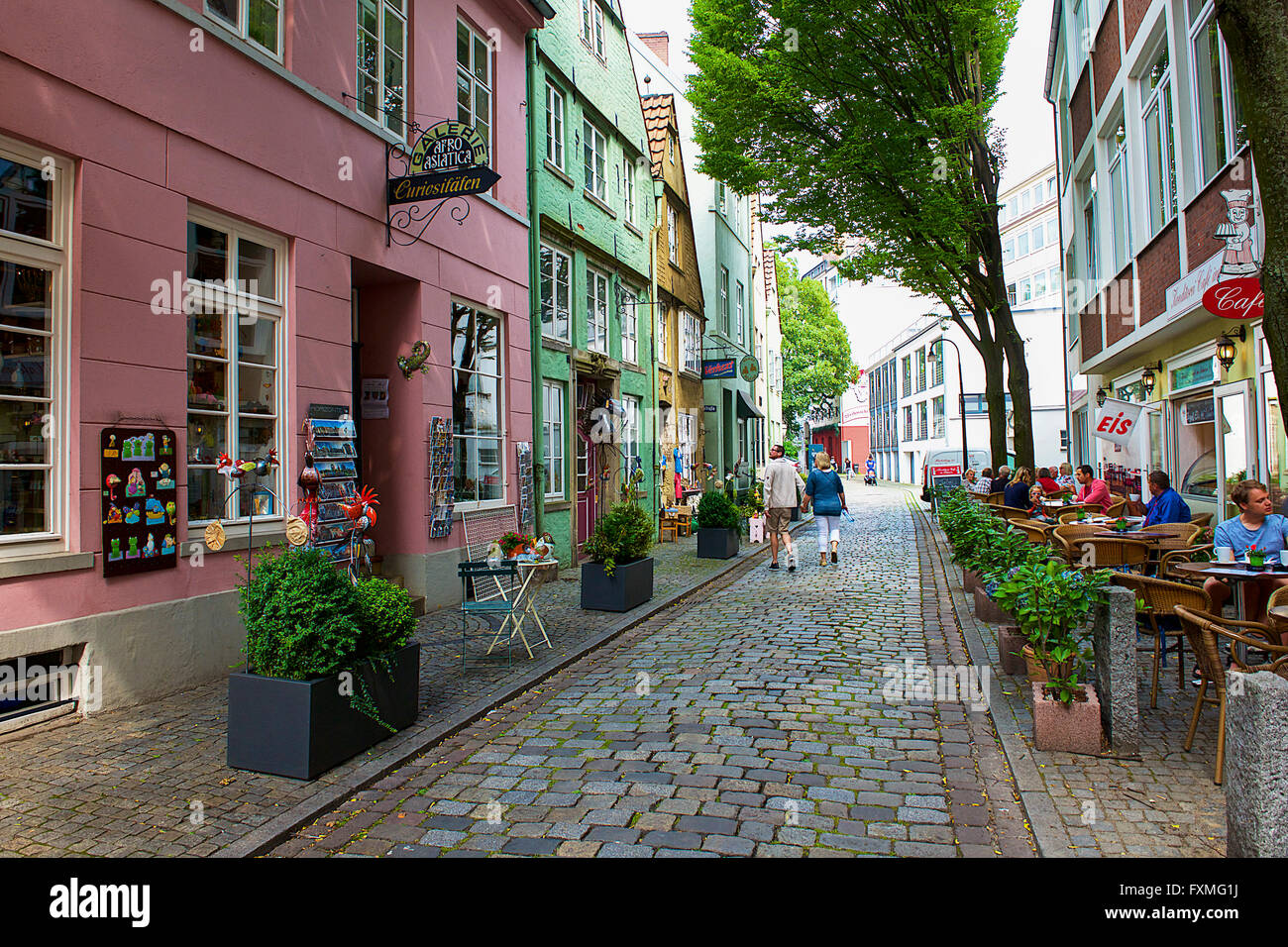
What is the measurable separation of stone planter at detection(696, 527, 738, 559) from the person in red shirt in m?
5.87

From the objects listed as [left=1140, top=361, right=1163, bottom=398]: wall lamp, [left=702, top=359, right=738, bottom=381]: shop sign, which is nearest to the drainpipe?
[left=702, top=359, right=738, bottom=381]: shop sign

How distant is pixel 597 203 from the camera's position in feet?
50.4

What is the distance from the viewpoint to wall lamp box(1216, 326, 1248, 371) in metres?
10.6

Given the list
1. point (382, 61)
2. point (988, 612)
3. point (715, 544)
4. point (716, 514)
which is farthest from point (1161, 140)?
point (382, 61)

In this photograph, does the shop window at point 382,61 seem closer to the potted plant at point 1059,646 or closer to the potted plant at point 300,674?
the potted plant at point 300,674

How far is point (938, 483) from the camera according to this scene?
88.0 ft

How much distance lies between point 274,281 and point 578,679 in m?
4.49

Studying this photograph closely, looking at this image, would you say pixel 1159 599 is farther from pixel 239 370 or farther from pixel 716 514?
pixel 716 514

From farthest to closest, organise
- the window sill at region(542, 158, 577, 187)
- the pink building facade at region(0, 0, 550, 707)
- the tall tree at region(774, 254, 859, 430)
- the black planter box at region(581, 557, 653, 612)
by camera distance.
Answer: the tall tree at region(774, 254, 859, 430) < the window sill at region(542, 158, 577, 187) < the black planter box at region(581, 557, 653, 612) < the pink building facade at region(0, 0, 550, 707)

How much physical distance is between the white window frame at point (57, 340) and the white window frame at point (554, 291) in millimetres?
7471

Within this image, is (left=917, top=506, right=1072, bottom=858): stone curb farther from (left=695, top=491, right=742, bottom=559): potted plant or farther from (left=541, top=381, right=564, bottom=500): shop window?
(left=541, top=381, right=564, bottom=500): shop window

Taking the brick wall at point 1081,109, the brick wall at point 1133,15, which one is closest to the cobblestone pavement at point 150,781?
the brick wall at point 1133,15

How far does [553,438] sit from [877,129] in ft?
25.6

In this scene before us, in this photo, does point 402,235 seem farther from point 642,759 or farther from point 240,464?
point 642,759
